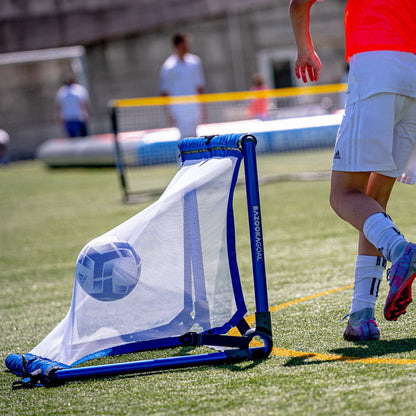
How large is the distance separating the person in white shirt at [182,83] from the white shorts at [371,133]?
24.2ft

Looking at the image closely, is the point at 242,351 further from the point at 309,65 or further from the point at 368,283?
the point at 309,65

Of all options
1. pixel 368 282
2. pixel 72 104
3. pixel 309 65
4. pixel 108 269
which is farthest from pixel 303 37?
pixel 72 104

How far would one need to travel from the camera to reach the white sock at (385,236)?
2.51 meters

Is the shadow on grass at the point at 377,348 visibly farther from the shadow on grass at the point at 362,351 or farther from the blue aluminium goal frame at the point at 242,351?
the blue aluminium goal frame at the point at 242,351

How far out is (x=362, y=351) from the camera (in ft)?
8.74

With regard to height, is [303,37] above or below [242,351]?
above

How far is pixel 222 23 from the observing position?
24.1m

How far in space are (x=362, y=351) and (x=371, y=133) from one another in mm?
793

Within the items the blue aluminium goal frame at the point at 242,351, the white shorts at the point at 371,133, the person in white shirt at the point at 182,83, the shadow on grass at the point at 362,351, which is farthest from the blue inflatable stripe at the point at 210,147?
the person in white shirt at the point at 182,83

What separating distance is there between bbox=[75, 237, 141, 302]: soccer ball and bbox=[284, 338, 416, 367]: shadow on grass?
0.72 metres

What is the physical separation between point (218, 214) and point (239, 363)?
2.00 ft

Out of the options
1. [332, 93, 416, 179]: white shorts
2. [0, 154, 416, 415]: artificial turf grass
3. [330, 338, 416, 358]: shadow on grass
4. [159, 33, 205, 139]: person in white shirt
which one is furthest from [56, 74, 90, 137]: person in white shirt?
[330, 338, 416, 358]: shadow on grass

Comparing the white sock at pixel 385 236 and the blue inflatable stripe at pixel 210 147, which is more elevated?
the blue inflatable stripe at pixel 210 147

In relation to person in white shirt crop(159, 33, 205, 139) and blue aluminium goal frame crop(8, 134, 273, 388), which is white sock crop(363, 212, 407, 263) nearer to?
blue aluminium goal frame crop(8, 134, 273, 388)
